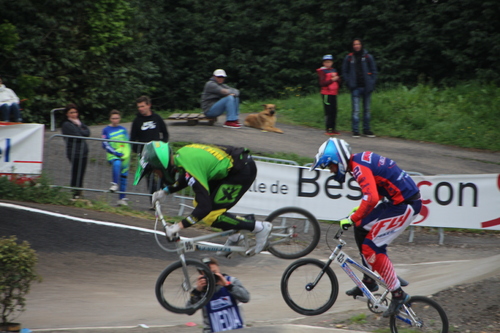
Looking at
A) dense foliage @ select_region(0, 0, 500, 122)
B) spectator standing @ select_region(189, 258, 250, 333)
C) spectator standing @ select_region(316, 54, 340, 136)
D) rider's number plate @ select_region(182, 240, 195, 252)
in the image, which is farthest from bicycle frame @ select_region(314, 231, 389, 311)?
dense foliage @ select_region(0, 0, 500, 122)

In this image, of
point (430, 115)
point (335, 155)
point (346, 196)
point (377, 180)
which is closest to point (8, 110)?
point (346, 196)

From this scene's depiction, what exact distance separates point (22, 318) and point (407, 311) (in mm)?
4374

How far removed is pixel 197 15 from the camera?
28562 millimetres

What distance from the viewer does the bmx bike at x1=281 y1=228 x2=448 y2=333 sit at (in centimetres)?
652

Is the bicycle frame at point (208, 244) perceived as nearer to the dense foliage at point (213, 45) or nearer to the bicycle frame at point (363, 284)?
the bicycle frame at point (363, 284)

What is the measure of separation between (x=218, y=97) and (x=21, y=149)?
622cm

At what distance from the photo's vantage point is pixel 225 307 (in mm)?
5984

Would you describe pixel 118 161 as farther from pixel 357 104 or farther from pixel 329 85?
pixel 357 104

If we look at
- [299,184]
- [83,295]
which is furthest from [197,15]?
[83,295]

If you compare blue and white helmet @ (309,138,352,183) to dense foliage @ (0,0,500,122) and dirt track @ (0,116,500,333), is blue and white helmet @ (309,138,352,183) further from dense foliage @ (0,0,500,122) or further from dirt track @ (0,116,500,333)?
dense foliage @ (0,0,500,122)

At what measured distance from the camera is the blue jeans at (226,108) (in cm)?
1612

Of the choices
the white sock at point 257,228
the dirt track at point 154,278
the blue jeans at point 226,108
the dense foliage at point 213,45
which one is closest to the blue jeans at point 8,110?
the dirt track at point 154,278

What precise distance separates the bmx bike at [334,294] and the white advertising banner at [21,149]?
6043mm

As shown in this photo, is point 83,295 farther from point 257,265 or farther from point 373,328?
point 373,328
